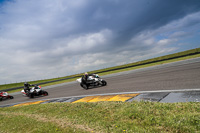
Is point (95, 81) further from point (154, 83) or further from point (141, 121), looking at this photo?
point (141, 121)

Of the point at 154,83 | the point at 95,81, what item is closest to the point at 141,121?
the point at 154,83

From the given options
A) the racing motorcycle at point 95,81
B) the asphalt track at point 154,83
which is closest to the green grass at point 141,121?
the asphalt track at point 154,83

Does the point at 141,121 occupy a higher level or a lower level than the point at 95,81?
lower

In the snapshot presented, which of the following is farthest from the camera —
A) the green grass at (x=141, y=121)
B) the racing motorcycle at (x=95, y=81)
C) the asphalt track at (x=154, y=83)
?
the racing motorcycle at (x=95, y=81)

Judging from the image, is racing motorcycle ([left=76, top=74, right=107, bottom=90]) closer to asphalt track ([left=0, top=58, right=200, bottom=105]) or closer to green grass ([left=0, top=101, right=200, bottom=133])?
asphalt track ([left=0, top=58, right=200, bottom=105])

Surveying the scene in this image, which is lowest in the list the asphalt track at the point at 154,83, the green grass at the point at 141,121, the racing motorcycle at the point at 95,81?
the asphalt track at the point at 154,83

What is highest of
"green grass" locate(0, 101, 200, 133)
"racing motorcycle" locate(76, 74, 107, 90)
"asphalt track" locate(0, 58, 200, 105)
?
"racing motorcycle" locate(76, 74, 107, 90)

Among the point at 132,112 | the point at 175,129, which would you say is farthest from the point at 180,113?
the point at 132,112

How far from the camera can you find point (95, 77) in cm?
1186

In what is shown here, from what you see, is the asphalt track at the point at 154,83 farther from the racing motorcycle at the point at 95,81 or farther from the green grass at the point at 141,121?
the green grass at the point at 141,121

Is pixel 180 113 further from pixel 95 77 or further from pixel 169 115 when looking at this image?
pixel 95 77

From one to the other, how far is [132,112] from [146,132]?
1.15m

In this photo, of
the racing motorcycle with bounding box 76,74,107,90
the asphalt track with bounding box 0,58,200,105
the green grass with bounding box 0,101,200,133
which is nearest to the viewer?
the green grass with bounding box 0,101,200,133

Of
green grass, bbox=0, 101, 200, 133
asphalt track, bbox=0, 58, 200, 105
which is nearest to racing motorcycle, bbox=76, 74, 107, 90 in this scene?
asphalt track, bbox=0, 58, 200, 105
